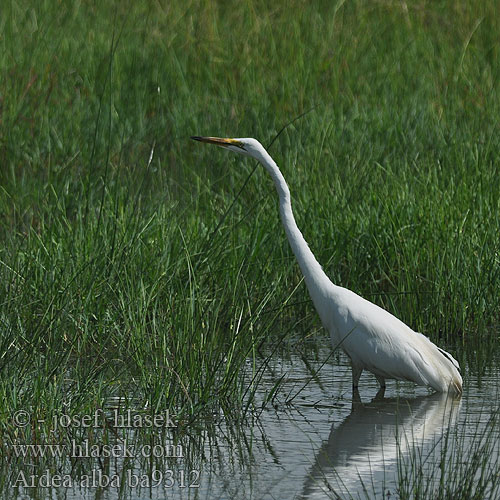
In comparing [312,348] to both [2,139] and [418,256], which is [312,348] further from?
[2,139]

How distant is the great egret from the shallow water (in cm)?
12

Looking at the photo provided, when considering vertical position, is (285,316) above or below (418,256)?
below

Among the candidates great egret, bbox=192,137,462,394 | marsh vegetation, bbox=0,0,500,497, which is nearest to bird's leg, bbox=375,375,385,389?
great egret, bbox=192,137,462,394

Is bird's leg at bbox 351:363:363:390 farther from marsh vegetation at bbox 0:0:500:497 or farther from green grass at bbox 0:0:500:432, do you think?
green grass at bbox 0:0:500:432

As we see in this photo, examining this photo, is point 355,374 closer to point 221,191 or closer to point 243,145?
point 243,145

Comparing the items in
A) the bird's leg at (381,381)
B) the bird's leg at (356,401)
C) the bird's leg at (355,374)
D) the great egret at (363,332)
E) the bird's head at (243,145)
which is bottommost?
the bird's leg at (356,401)

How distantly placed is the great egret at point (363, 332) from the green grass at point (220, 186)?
0.26m

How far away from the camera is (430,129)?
861cm

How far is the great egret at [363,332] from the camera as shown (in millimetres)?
5816

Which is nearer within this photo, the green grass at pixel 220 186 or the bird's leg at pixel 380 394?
the green grass at pixel 220 186

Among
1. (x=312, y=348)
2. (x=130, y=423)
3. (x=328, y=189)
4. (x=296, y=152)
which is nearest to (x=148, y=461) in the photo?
(x=130, y=423)

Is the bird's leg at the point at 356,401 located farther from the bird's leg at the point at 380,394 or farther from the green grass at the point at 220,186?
the green grass at the point at 220,186

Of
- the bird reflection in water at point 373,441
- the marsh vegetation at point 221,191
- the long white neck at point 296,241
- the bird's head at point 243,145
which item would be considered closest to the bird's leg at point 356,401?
the bird reflection in water at point 373,441

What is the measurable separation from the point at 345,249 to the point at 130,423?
2.48 metres
